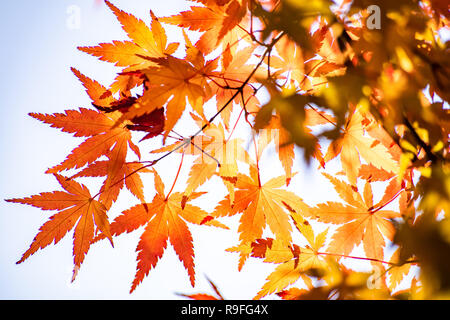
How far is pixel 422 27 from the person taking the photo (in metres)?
0.61

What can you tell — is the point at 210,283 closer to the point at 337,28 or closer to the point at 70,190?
the point at 70,190

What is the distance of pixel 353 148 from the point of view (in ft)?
3.06

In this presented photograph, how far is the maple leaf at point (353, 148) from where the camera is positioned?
0.90 m

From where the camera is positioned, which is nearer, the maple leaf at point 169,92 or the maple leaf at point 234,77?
the maple leaf at point 169,92

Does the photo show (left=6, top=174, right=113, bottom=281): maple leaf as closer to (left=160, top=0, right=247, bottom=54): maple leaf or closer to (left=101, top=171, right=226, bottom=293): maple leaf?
(left=101, top=171, right=226, bottom=293): maple leaf

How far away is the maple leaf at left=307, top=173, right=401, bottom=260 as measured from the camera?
96cm

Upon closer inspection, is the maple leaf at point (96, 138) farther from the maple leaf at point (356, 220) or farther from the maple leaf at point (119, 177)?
the maple leaf at point (356, 220)

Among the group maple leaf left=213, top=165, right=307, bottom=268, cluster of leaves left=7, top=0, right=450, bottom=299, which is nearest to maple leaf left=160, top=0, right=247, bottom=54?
cluster of leaves left=7, top=0, right=450, bottom=299

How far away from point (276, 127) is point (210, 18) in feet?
1.24

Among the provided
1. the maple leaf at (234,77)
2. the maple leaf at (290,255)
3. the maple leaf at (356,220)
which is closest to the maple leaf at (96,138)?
the maple leaf at (234,77)

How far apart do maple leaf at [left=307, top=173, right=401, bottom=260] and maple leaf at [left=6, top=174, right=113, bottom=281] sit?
0.67 metres

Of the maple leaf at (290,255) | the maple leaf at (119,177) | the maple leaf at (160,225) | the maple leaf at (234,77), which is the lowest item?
the maple leaf at (290,255)

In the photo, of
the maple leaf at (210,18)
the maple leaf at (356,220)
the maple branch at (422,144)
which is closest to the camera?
the maple branch at (422,144)
